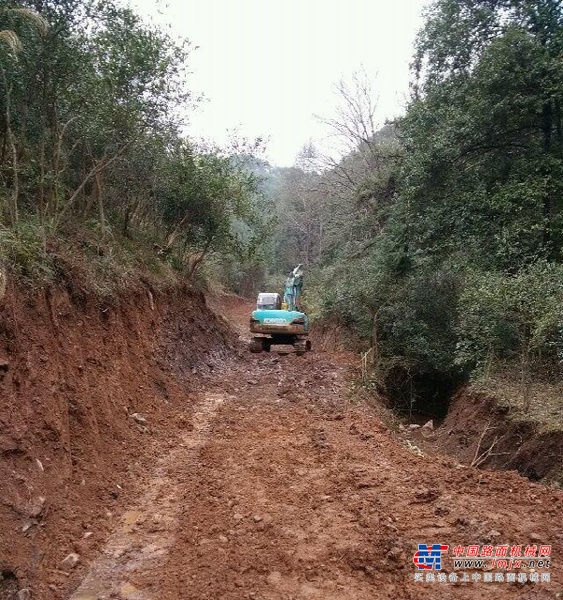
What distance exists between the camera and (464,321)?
9.55 meters

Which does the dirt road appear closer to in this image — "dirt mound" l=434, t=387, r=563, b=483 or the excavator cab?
"dirt mound" l=434, t=387, r=563, b=483

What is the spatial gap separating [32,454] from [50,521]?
0.67 m

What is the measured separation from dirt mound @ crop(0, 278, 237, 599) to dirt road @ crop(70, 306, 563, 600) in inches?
15.5

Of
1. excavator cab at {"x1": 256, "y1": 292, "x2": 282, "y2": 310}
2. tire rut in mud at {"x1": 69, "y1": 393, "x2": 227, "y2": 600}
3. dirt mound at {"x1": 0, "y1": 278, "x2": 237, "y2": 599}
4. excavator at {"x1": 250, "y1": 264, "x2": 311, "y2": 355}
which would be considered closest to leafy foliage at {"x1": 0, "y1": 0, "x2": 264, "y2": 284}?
dirt mound at {"x1": 0, "y1": 278, "x2": 237, "y2": 599}

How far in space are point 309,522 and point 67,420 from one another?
292 centimetres

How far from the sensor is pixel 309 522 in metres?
4.41

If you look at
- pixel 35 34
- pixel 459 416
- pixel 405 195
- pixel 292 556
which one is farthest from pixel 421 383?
pixel 35 34

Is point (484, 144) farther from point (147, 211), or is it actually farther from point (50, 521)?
point (50, 521)

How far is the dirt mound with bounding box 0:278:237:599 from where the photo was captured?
12.4 ft

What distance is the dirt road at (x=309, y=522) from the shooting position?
3498mm

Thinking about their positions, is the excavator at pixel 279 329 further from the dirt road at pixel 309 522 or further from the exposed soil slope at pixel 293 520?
the dirt road at pixel 309 522

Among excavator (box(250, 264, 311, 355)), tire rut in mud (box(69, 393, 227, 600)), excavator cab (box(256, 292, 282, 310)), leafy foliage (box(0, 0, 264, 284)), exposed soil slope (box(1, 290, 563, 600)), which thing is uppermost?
leafy foliage (box(0, 0, 264, 284))

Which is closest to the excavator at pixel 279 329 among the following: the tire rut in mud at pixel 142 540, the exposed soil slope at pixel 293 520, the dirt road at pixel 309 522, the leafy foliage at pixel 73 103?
the leafy foliage at pixel 73 103

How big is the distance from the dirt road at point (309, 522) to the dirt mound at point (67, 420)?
0.39m
